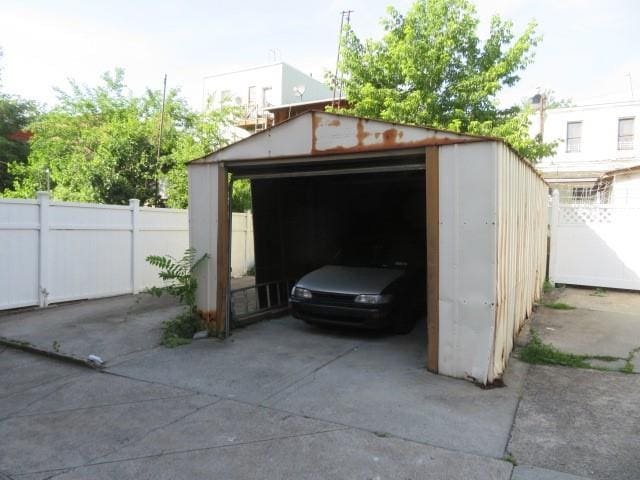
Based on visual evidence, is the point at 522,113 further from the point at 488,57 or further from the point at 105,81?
the point at 105,81

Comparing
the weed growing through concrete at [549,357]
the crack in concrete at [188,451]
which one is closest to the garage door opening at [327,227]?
the weed growing through concrete at [549,357]

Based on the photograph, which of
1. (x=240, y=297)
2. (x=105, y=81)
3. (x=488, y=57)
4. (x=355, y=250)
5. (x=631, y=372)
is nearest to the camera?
(x=631, y=372)

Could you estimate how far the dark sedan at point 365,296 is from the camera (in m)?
6.55

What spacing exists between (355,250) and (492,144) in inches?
151

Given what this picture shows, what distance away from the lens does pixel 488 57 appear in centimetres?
1291

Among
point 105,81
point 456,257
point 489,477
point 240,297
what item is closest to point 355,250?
point 240,297

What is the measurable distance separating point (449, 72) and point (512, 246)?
8750 mm

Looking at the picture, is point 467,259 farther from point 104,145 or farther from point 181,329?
point 104,145

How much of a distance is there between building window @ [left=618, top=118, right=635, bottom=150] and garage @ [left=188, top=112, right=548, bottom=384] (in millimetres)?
16748

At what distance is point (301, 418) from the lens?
406cm

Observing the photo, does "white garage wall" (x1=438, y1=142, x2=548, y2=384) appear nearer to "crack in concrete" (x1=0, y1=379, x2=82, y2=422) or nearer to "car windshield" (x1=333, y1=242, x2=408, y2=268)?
"car windshield" (x1=333, y1=242, x2=408, y2=268)

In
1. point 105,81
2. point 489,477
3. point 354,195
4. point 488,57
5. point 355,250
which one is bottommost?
point 489,477

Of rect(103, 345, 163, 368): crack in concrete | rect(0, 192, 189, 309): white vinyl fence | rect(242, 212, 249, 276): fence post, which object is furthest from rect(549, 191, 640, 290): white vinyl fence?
rect(103, 345, 163, 368): crack in concrete

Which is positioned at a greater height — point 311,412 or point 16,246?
point 16,246
